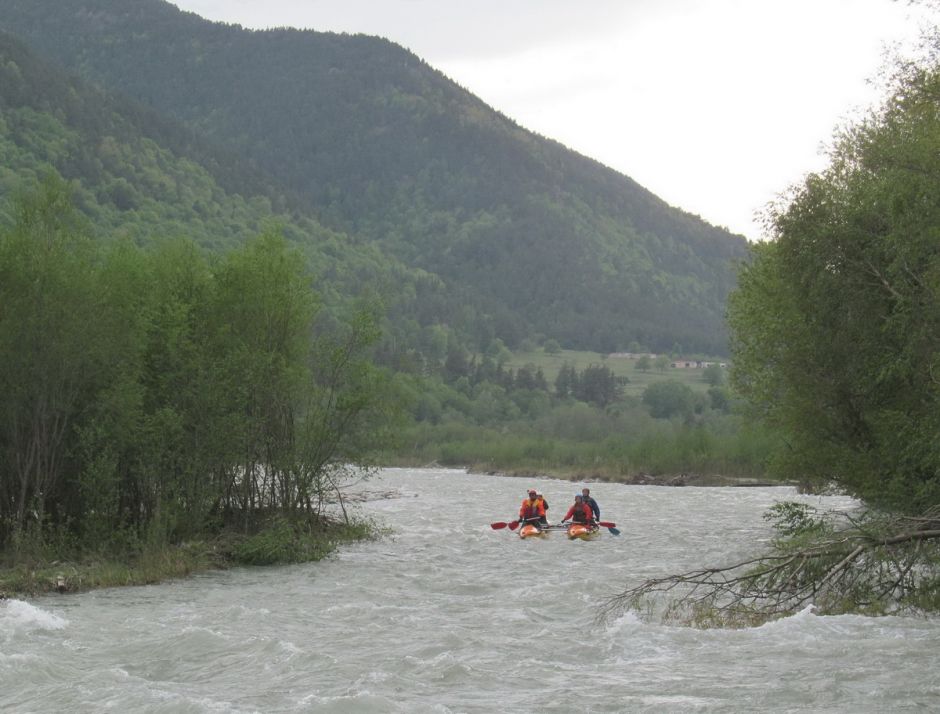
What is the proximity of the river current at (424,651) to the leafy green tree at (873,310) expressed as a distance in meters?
5.27

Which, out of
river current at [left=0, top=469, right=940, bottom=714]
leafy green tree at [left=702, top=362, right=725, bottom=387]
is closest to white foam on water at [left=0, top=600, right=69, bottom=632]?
river current at [left=0, top=469, right=940, bottom=714]

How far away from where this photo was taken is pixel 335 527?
30375 millimetres

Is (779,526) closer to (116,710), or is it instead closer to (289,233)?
(116,710)

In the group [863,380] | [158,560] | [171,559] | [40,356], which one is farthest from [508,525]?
[40,356]

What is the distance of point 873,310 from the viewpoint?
22.0m

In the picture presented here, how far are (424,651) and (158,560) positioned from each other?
9477 mm

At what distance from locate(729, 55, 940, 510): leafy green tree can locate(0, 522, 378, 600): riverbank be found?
1273cm

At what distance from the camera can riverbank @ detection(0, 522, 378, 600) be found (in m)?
21.4

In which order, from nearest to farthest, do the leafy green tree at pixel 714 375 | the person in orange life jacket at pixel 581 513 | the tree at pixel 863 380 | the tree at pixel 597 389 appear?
the tree at pixel 863 380
the person in orange life jacket at pixel 581 513
the tree at pixel 597 389
the leafy green tree at pixel 714 375

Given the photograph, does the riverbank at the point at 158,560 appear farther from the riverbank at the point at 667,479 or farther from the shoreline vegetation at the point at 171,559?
the riverbank at the point at 667,479

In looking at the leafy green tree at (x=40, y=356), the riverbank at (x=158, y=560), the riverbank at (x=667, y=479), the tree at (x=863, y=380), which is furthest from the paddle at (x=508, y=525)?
the riverbank at (x=667, y=479)

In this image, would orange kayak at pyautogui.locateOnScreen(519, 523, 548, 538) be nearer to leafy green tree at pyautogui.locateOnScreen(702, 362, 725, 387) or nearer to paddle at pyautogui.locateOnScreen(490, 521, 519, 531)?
paddle at pyautogui.locateOnScreen(490, 521, 519, 531)

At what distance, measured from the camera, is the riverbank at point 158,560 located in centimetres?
2141

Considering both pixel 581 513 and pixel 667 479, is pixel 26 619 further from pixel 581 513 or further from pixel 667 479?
pixel 667 479
